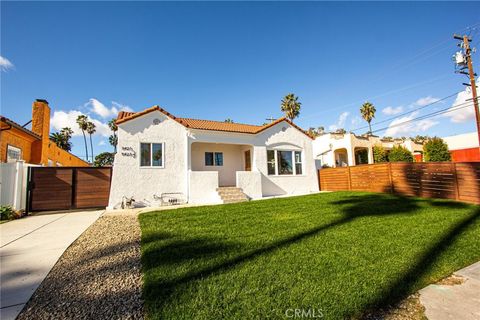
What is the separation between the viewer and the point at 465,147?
31812mm

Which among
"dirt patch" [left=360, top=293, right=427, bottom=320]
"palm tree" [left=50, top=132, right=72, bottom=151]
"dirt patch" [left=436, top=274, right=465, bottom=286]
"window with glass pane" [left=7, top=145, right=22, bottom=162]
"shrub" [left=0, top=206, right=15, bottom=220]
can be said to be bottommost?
"dirt patch" [left=436, top=274, right=465, bottom=286]

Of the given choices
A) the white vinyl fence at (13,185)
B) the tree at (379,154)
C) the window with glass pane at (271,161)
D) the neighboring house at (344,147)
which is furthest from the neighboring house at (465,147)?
the white vinyl fence at (13,185)

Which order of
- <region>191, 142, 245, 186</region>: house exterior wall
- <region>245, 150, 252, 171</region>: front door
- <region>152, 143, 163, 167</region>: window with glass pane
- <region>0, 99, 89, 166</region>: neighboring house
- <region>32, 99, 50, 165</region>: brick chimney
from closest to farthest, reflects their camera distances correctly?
1. <region>0, 99, 89, 166</region>: neighboring house
2. <region>152, 143, 163, 167</region>: window with glass pane
3. <region>32, 99, 50, 165</region>: brick chimney
4. <region>191, 142, 245, 186</region>: house exterior wall
5. <region>245, 150, 252, 171</region>: front door

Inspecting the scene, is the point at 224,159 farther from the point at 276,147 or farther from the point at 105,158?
the point at 105,158

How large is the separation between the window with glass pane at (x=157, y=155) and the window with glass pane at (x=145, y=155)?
23 centimetres

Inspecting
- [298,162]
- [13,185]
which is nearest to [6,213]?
[13,185]

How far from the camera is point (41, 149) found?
14.6 metres

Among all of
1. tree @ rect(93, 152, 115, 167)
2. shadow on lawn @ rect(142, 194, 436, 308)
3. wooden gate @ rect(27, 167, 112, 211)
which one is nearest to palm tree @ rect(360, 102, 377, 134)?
shadow on lawn @ rect(142, 194, 436, 308)

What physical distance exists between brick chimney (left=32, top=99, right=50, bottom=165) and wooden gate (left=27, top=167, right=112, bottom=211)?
4646mm

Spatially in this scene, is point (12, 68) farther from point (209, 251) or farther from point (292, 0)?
point (292, 0)

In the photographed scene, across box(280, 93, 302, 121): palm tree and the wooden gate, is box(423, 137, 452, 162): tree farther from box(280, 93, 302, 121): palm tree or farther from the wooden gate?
the wooden gate

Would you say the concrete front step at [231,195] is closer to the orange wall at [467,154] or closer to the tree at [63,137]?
the orange wall at [467,154]

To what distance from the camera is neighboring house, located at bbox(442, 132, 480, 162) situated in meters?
29.8

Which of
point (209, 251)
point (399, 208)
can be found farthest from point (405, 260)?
point (399, 208)
